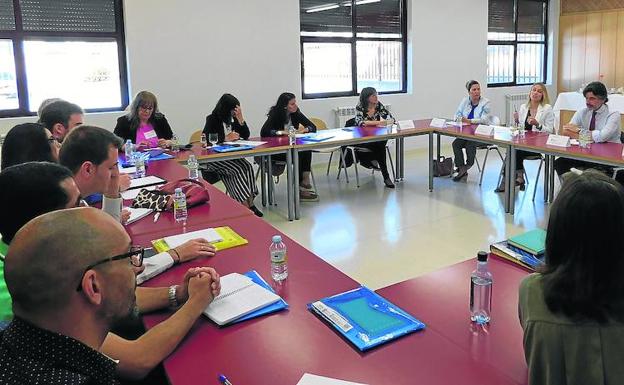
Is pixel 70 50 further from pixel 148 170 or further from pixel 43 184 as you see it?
pixel 43 184

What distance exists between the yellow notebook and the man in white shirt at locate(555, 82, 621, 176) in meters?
3.47

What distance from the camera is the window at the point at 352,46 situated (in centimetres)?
716

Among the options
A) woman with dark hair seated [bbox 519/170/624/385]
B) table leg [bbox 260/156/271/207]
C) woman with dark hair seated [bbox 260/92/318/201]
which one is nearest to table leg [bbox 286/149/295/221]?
table leg [bbox 260/156/271/207]

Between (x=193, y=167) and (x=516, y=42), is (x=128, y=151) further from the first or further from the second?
(x=516, y=42)

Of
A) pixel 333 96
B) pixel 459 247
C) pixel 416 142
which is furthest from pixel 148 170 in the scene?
pixel 416 142

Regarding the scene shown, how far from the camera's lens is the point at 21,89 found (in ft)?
18.3

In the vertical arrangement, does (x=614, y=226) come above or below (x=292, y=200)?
above

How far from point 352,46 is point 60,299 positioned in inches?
274

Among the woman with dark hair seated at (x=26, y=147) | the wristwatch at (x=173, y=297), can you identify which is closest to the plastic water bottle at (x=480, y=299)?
the wristwatch at (x=173, y=297)

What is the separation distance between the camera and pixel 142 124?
4914mm

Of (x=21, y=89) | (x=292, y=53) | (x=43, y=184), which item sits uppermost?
(x=292, y=53)

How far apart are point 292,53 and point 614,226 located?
6068 mm

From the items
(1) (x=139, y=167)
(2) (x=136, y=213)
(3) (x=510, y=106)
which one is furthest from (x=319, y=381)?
(3) (x=510, y=106)

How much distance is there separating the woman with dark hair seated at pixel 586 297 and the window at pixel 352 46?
615cm
